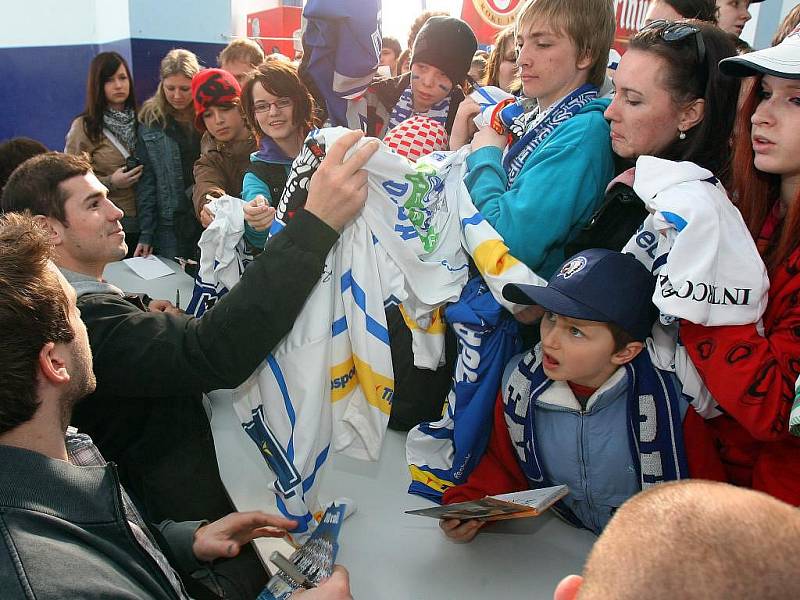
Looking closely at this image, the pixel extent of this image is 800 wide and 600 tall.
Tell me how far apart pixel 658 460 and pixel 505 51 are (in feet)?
7.37

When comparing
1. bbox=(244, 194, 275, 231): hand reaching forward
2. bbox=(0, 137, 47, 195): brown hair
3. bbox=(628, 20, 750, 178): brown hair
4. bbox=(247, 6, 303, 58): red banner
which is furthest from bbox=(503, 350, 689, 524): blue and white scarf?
bbox=(247, 6, 303, 58): red banner

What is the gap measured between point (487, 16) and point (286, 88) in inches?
94.4

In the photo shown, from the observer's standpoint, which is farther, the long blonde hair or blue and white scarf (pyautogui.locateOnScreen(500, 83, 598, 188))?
the long blonde hair

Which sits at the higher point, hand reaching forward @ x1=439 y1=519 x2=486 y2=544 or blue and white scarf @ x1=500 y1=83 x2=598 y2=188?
blue and white scarf @ x1=500 y1=83 x2=598 y2=188

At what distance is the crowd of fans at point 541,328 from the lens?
94 cm

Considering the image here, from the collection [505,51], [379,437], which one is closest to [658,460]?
[379,437]

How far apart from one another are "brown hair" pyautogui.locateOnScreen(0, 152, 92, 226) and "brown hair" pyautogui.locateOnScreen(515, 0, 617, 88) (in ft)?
4.16

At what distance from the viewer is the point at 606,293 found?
1.11 meters

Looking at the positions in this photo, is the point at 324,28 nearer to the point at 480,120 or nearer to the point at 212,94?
the point at 480,120

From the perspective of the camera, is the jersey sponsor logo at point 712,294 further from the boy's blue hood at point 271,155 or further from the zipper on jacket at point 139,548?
the boy's blue hood at point 271,155

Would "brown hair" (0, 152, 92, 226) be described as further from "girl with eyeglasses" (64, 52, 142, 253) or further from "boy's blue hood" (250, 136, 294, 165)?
"girl with eyeglasses" (64, 52, 142, 253)

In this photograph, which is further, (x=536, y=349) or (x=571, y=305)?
(x=536, y=349)

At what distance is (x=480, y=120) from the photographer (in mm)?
1587

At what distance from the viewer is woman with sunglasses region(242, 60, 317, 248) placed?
2.42 meters
